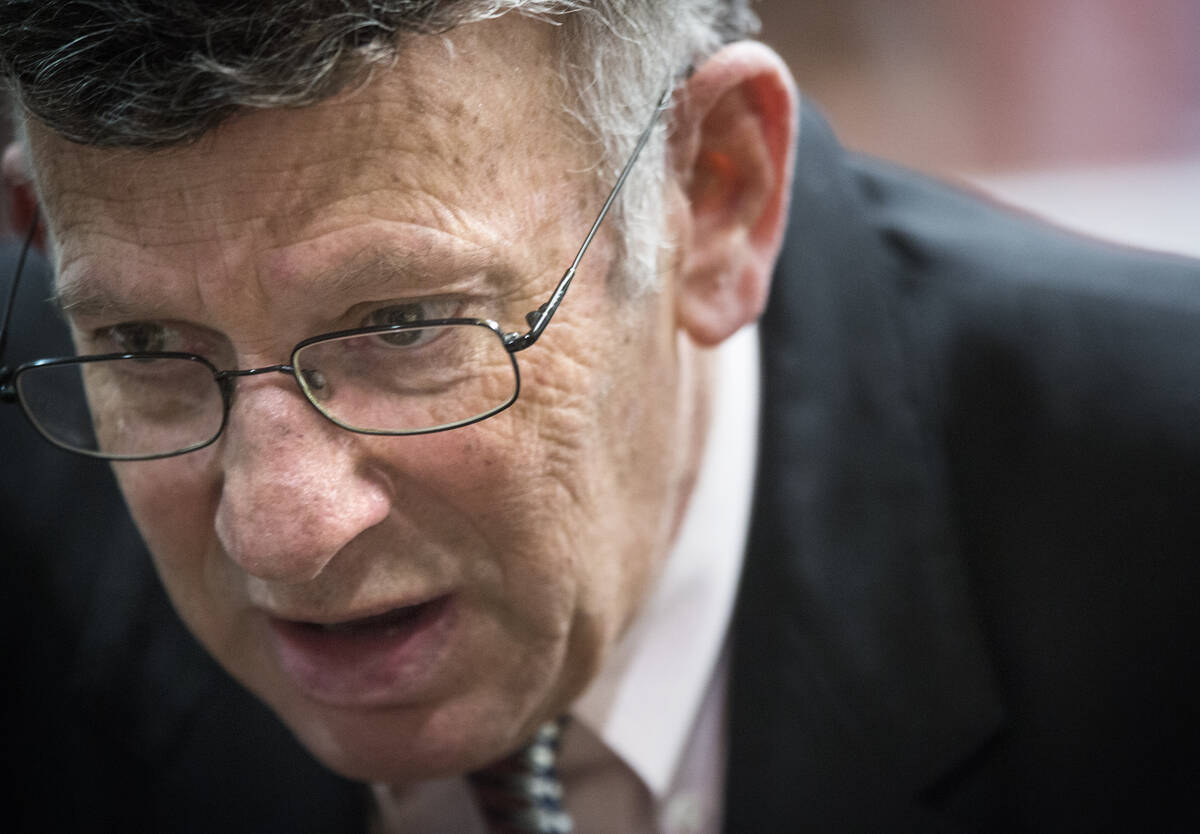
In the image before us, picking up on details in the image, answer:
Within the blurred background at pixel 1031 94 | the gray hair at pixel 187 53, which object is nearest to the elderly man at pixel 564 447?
the gray hair at pixel 187 53

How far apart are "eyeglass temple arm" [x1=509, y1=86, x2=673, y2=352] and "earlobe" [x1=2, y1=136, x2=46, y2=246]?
70cm

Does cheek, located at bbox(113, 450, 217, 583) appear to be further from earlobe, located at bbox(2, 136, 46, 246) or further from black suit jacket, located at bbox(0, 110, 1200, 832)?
black suit jacket, located at bbox(0, 110, 1200, 832)

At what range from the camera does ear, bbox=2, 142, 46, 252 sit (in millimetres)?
A: 1447

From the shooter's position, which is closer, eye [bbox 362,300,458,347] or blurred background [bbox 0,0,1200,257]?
eye [bbox 362,300,458,347]

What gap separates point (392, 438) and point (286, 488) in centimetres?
11

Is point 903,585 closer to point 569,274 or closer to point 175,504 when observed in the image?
point 569,274

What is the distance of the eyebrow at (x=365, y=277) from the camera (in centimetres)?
100

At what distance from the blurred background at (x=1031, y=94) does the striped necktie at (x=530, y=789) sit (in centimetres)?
217

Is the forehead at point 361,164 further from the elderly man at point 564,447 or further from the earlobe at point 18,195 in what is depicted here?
the earlobe at point 18,195

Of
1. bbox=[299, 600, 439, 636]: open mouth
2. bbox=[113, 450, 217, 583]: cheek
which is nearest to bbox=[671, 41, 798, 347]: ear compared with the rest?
bbox=[299, 600, 439, 636]: open mouth

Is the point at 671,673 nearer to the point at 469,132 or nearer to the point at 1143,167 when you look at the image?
the point at 469,132

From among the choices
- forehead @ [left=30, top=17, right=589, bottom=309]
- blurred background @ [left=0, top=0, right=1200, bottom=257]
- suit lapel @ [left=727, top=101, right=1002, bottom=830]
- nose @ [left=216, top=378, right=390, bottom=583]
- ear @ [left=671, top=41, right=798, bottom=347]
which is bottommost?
blurred background @ [left=0, top=0, right=1200, bottom=257]

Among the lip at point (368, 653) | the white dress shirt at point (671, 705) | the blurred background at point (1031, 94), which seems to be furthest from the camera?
the blurred background at point (1031, 94)

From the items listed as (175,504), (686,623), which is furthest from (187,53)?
(686,623)
